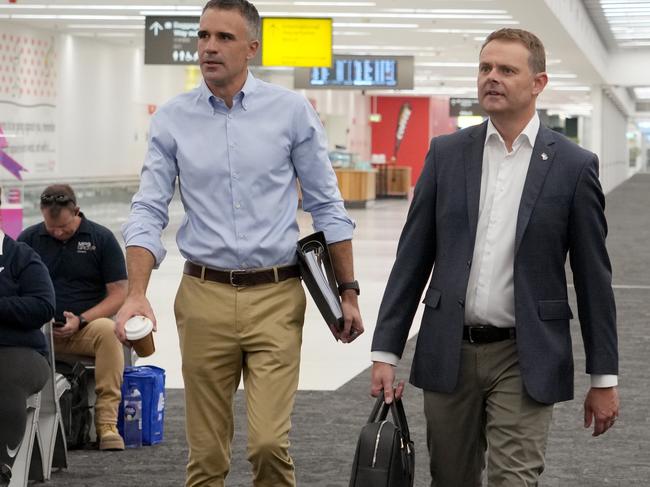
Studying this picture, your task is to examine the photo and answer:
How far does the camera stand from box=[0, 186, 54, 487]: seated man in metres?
4.68

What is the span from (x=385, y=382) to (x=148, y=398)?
2.97 m

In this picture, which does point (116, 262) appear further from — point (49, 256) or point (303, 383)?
point (303, 383)

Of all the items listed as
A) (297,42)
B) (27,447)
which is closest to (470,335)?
(27,447)

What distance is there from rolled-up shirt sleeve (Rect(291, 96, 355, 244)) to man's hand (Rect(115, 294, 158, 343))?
2.23ft

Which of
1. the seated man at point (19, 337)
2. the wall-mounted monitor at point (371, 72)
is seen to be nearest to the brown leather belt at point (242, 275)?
the seated man at point (19, 337)

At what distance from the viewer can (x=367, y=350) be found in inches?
364

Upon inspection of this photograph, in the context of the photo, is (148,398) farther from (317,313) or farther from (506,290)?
(317,313)

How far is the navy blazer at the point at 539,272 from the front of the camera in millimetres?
3145

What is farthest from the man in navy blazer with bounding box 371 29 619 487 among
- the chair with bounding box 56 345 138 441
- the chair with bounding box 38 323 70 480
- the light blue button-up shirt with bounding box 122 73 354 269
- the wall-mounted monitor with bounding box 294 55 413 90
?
the wall-mounted monitor with bounding box 294 55 413 90

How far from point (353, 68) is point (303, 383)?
1767cm

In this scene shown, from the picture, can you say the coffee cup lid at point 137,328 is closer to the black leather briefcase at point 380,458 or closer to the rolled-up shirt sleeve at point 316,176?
the black leather briefcase at point 380,458

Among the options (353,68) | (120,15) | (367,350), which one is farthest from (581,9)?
(367,350)

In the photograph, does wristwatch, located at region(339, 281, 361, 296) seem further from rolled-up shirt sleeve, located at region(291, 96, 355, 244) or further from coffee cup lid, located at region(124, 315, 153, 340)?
coffee cup lid, located at region(124, 315, 153, 340)

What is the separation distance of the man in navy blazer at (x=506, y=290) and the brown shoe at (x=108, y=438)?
9.59 ft
